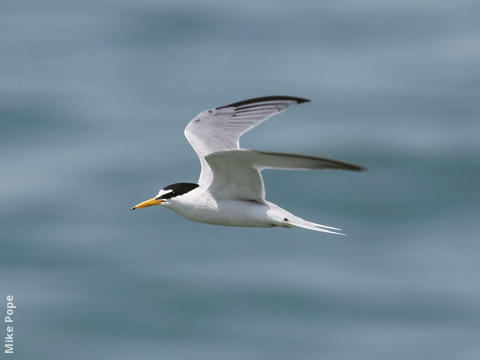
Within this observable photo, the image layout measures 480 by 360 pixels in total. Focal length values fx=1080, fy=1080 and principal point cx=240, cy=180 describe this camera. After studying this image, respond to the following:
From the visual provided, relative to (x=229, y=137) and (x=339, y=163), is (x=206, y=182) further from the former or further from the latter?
(x=339, y=163)

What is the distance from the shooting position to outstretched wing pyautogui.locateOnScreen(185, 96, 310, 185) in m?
12.1

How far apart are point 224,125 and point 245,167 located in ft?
5.89

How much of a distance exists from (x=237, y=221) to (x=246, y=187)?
1.17 ft

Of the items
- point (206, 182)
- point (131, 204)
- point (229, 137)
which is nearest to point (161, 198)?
point (206, 182)

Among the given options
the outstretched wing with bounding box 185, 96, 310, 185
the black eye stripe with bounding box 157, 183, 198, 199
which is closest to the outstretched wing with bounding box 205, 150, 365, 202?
the black eye stripe with bounding box 157, 183, 198, 199

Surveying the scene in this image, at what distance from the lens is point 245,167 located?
10.6m

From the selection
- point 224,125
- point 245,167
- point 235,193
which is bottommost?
point 235,193

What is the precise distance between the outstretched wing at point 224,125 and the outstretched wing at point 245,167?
1199mm

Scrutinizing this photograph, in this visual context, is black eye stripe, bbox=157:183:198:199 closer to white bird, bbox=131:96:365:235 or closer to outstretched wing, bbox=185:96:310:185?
white bird, bbox=131:96:365:235

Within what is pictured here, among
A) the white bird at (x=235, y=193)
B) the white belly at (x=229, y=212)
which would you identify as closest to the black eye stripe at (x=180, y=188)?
the white bird at (x=235, y=193)

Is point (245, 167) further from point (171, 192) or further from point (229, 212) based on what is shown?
point (171, 192)

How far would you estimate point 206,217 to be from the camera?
1104cm

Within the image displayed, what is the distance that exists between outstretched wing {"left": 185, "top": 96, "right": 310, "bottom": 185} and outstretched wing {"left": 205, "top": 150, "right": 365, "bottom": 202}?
47.2 inches

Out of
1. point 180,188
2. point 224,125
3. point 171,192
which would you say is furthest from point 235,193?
point 224,125
